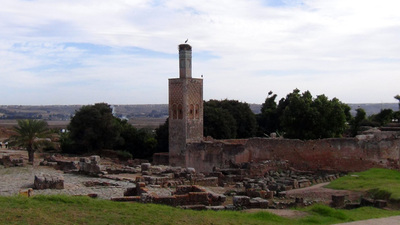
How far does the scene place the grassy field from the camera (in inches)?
384

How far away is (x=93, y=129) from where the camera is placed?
4434 centimetres

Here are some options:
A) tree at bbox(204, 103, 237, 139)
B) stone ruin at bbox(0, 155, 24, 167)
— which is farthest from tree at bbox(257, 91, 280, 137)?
stone ruin at bbox(0, 155, 24, 167)

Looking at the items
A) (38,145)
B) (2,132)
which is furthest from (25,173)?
(2,132)

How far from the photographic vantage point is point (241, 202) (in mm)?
13172

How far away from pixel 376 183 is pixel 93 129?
3076 centimetres

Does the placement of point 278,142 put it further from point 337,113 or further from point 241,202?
point 241,202

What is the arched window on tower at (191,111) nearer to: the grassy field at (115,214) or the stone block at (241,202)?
the stone block at (241,202)

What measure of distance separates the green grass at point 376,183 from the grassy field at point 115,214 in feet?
9.47

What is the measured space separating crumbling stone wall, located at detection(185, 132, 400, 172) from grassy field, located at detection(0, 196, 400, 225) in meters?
11.4

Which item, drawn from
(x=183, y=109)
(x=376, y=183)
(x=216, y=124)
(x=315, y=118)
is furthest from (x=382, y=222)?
(x=216, y=124)

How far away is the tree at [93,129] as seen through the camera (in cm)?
4422

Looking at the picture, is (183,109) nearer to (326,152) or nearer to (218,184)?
(326,152)

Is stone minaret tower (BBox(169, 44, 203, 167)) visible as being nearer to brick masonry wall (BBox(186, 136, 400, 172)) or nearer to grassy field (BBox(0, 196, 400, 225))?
brick masonry wall (BBox(186, 136, 400, 172))

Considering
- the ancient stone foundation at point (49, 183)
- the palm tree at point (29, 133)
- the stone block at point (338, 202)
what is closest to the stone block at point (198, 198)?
the stone block at point (338, 202)
